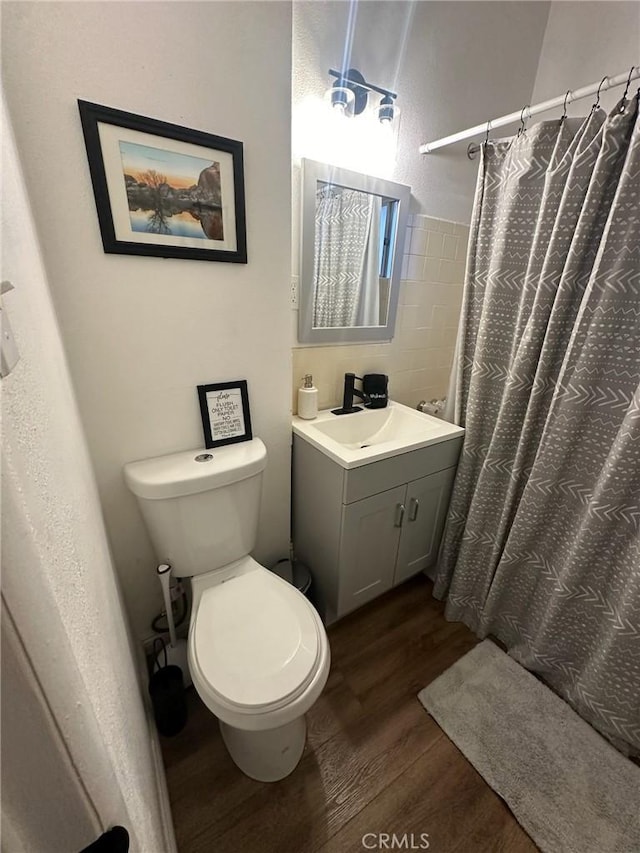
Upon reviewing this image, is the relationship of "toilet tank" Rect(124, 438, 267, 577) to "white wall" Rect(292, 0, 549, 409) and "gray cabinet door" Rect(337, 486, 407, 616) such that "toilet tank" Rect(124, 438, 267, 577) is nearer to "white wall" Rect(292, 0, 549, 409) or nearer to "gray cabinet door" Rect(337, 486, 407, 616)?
"gray cabinet door" Rect(337, 486, 407, 616)

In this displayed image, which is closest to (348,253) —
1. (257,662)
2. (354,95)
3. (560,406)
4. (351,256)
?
(351,256)

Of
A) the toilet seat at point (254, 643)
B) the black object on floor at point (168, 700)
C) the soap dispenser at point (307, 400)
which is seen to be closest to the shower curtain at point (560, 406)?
the soap dispenser at point (307, 400)

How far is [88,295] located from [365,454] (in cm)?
93

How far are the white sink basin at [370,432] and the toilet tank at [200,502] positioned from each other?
0.81ft

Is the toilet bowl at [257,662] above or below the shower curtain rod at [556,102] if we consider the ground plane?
below

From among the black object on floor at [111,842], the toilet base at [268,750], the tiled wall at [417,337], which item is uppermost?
the tiled wall at [417,337]

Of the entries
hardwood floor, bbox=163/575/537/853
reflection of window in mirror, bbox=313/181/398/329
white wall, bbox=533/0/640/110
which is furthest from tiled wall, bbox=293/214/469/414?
hardwood floor, bbox=163/575/537/853

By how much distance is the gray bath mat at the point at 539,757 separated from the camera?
984mm

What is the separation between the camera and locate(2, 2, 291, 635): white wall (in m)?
0.79

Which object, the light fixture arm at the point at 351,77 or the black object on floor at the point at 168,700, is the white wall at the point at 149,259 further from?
the light fixture arm at the point at 351,77

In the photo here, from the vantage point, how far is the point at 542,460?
1184 mm

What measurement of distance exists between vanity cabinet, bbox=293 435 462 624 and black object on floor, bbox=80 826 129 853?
915 mm

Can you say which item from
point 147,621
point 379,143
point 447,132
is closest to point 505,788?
point 147,621

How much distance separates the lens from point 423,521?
1524 millimetres
